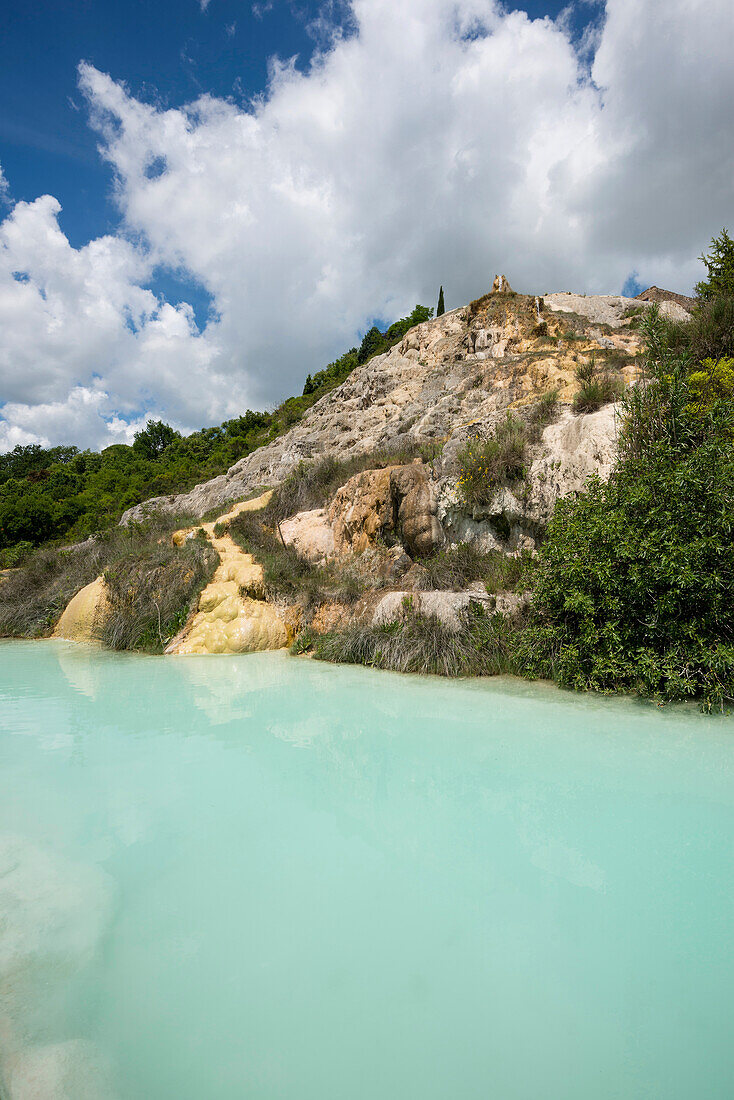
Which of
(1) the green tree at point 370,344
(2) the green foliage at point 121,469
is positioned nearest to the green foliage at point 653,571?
(2) the green foliage at point 121,469

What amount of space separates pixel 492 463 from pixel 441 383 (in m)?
11.5

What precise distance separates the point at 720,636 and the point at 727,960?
4206 mm

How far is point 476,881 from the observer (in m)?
2.56

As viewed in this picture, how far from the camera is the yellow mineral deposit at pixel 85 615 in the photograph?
10859 millimetres

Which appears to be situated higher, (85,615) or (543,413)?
(543,413)

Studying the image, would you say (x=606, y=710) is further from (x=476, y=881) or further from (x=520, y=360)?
(x=520, y=360)

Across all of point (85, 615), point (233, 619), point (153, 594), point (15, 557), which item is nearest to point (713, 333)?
point (233, 619)

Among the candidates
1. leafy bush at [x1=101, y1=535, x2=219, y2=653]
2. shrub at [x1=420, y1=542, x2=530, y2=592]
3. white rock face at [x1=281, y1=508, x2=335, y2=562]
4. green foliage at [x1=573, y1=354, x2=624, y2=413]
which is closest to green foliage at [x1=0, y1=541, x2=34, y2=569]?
leafy bush at [x1=101, y1=535, x2=219, y2=653]

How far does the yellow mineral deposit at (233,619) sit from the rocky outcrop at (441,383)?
6.68m

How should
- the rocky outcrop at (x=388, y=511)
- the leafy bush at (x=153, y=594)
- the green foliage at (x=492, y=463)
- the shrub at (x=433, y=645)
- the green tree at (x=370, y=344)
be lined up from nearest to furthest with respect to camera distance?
1. the shrub at (x=433, y=645)
2. the green foliage at (x=492, y=463)
3. the leafy bush at (x=153, y=594)
4. the rocky outcrop at (x=388, y=511)
5. the green tree at (x=370, y=344)

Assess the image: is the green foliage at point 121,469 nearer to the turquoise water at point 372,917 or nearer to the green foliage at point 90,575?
the green foliage at point 90,575

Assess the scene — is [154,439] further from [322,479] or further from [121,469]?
[322,479]

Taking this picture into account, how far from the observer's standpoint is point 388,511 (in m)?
11.1

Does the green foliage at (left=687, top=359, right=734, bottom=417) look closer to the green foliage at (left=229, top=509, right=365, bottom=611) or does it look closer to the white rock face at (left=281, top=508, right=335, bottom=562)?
the green foliage at (left=229, top=509, right=365, bottom=611)
